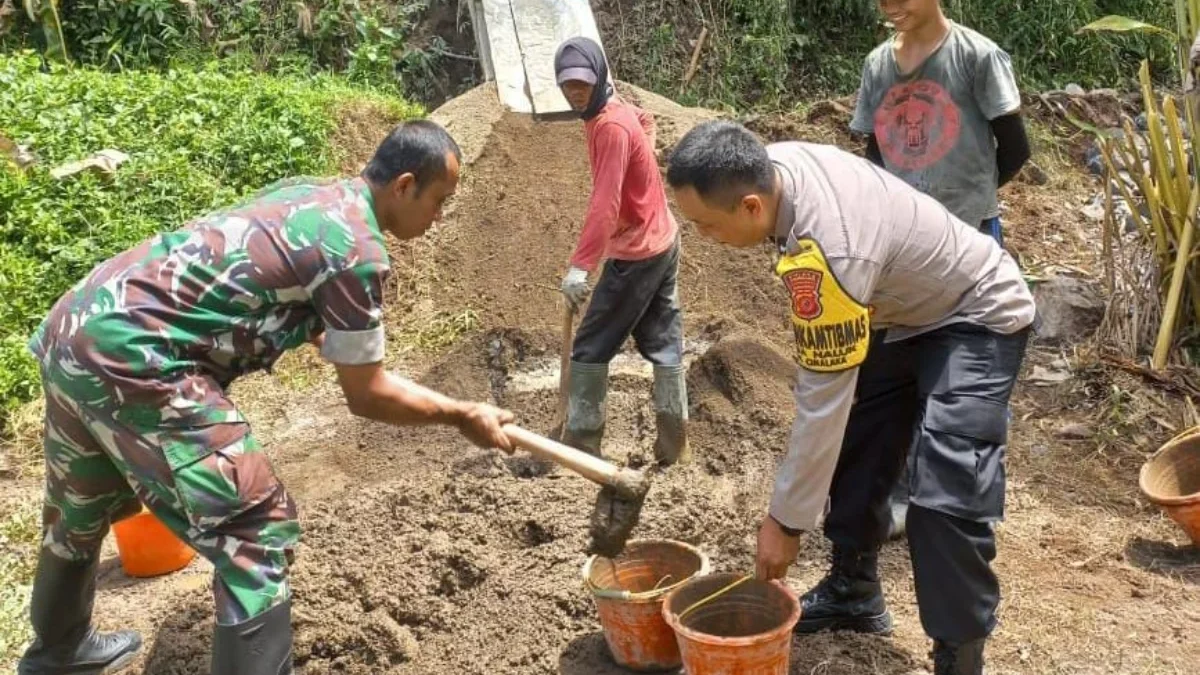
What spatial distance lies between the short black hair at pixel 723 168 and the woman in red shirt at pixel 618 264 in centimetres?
181

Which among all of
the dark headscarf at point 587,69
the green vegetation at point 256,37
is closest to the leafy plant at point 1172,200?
the dark headscarf at point 587,69

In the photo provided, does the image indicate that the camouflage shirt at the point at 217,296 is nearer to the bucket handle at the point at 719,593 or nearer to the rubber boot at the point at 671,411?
the bucket handle at the point at 719,593

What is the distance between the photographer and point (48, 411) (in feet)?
10.1

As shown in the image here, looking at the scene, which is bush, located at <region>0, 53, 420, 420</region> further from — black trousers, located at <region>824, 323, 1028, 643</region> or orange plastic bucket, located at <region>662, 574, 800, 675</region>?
black trousers, located at <region>824, 323, 1028, 643</region>

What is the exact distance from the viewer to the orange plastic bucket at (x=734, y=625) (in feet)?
9.94

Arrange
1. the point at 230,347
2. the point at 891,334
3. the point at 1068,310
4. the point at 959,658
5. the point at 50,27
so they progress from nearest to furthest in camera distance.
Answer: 1. the point at 230,347
2. the point at 959,658
3. the point at 891,334
4. the point at 1068,310
5. the point at 50,27

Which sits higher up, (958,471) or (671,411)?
(958,471)

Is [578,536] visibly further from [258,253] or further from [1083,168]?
[1083,168]

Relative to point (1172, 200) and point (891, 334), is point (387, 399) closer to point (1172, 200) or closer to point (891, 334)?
point (891, 334)

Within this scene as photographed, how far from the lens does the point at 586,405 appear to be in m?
5.08

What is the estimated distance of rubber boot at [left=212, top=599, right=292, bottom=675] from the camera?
2926 mm

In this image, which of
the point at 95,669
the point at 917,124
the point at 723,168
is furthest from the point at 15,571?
the point at 917,124

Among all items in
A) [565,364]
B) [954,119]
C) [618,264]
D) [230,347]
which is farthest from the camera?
[565,364]

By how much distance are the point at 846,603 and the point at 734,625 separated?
1.78 feet
